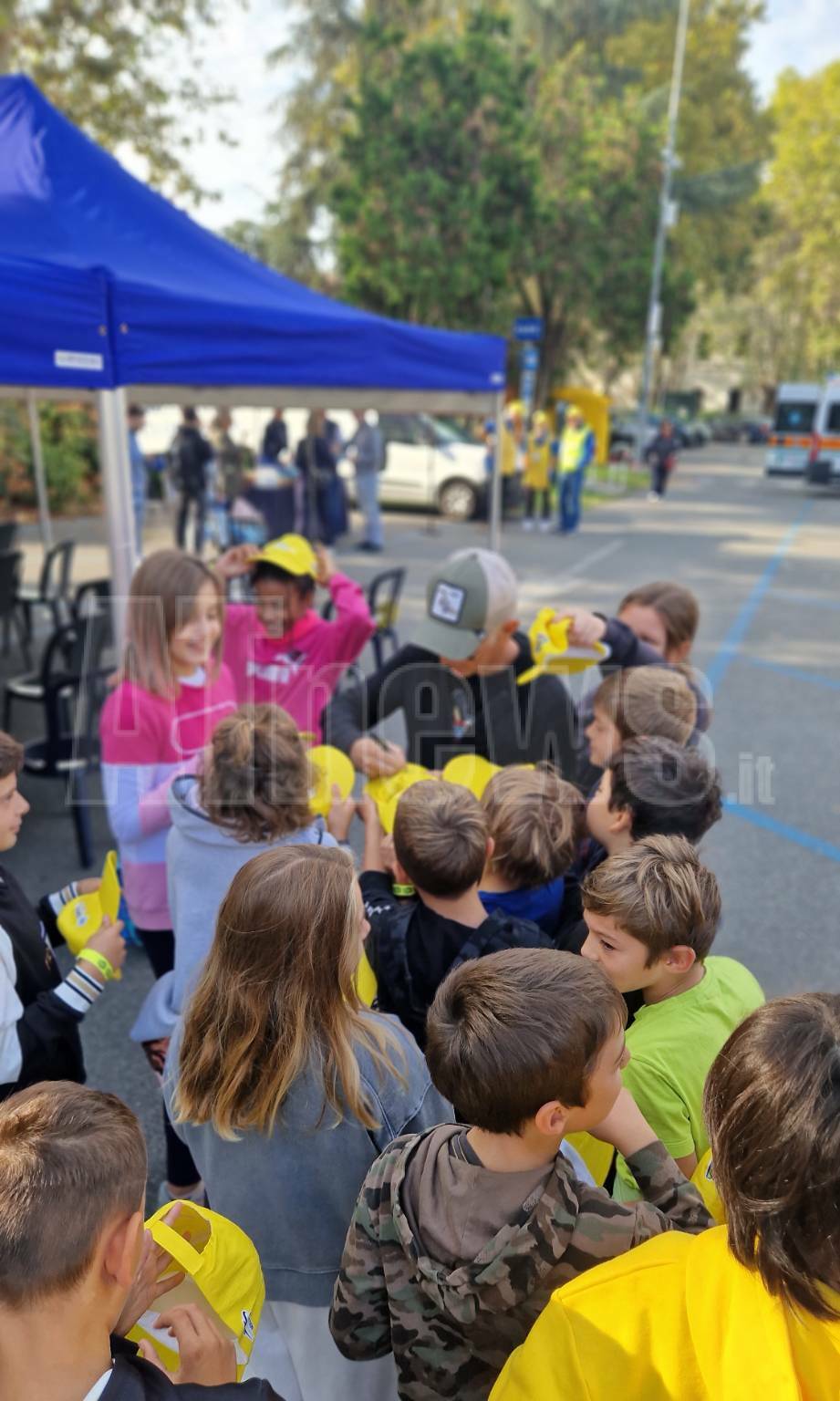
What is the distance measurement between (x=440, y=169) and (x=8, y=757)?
1963 centimetres

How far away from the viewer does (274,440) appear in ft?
44.0

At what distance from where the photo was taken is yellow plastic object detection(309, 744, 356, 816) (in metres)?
2.57

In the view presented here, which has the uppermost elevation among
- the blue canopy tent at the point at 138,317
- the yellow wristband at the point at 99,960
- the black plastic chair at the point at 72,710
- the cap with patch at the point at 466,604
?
the blue canopy tent at the point at 138,317

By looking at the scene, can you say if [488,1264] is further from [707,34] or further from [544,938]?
[707,34]

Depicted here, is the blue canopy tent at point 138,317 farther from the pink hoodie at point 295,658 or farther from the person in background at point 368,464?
the person in background at point 368,464

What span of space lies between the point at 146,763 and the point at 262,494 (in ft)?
32.3

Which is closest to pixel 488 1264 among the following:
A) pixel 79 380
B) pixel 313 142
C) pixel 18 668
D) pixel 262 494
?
pixel 79 380

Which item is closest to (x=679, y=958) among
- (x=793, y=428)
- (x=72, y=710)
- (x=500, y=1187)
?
(x=500, y=1187)

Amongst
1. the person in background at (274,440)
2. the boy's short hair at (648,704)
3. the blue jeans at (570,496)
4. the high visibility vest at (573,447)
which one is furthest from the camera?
the blue jeans at (570,496)

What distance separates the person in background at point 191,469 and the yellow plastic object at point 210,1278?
1161 cm

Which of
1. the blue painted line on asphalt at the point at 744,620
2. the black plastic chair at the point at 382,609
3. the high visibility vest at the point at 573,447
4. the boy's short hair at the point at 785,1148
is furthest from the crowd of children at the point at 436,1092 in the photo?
the high visibility vest at the point at 573,447

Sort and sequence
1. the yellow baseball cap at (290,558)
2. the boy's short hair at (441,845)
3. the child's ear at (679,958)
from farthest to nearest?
1. the yellow baseball cap at (290,558)
2. the boy's short hair at (441,845)
3. the child's ear at (679,958)

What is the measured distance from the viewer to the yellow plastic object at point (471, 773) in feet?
8.82

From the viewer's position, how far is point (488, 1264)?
4.05 feet
